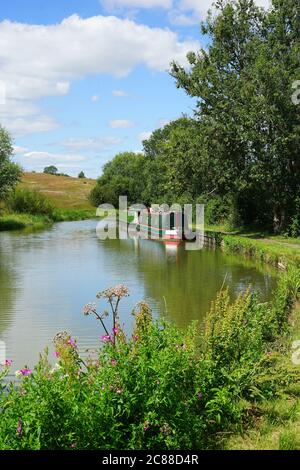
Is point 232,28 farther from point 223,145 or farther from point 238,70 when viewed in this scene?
point 223,145

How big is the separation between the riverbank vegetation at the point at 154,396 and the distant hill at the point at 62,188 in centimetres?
8609

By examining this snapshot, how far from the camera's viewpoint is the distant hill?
98012mm

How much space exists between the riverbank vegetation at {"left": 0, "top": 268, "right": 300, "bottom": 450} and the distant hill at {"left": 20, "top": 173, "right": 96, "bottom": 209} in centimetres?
8609

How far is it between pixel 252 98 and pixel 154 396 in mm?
25603

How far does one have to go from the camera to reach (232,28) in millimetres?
31953

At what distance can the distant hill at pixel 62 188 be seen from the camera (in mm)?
98012

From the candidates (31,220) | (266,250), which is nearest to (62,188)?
(31,220)

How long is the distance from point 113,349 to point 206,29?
3161 cm

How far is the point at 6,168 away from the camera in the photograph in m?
49.8

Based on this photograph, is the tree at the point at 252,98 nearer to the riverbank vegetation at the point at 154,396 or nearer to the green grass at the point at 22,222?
the riverbank vegetation at the point at 154,396

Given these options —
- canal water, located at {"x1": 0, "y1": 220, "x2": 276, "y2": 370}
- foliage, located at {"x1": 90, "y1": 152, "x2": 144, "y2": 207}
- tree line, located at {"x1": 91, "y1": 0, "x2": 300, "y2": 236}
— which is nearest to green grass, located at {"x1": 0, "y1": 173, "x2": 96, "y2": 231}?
foliage, located at {"x1": 90, "y1": 152, "x2": 144, "y2": 207}

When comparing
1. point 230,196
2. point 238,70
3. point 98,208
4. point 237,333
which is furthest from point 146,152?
point 237,333

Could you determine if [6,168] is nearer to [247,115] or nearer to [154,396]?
[247,115]

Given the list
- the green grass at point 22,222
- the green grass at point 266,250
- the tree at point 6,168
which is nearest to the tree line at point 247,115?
the green grass at point 266,250
